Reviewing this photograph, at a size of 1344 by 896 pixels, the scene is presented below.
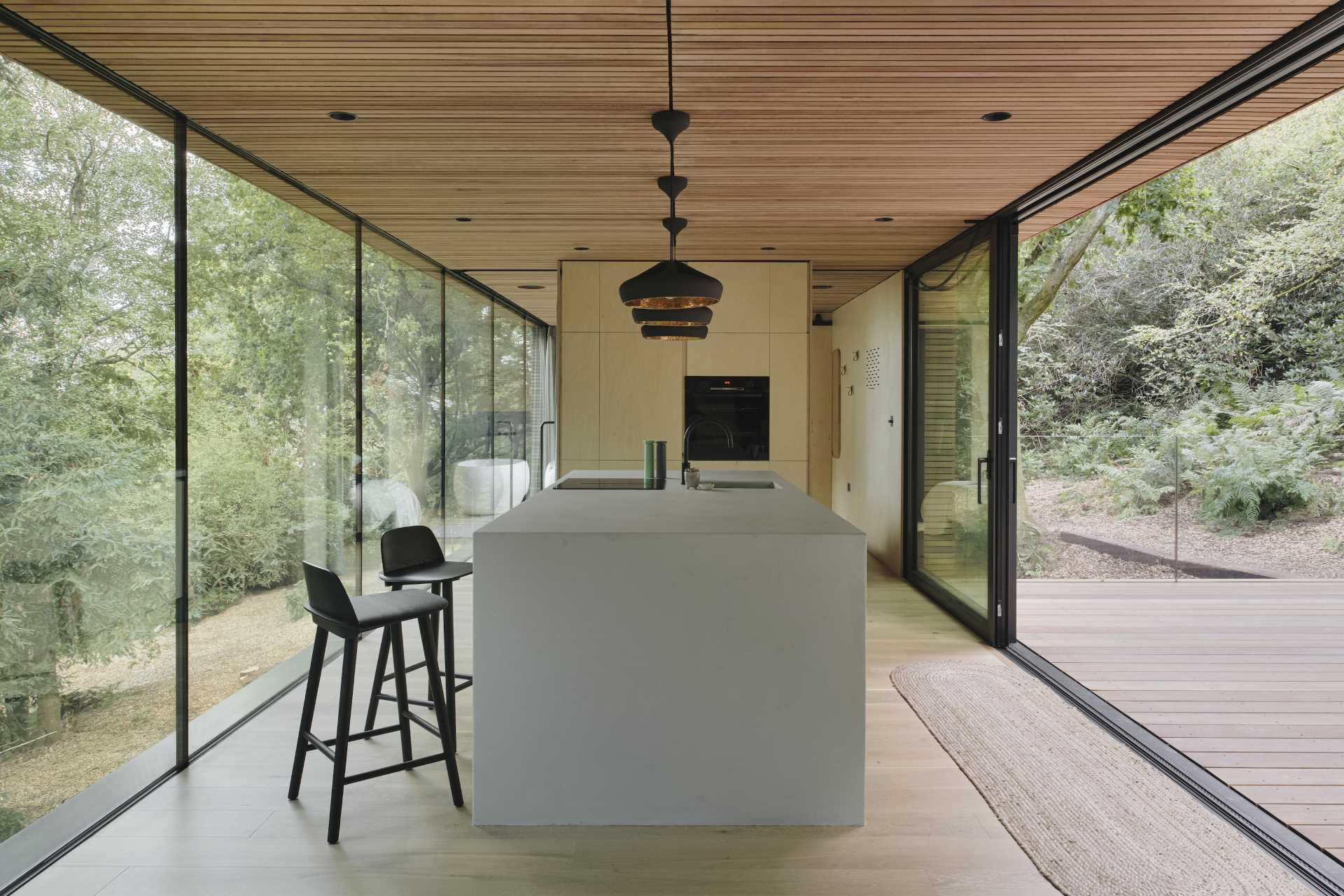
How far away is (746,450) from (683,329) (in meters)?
2.31

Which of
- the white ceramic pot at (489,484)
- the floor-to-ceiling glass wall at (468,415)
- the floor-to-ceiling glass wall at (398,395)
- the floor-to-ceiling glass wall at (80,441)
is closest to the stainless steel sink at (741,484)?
the floor-to-ceiling glass wall at (398,395)

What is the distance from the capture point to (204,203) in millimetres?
3461

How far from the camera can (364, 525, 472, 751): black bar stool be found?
3154 mm

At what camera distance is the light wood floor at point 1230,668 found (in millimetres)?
3121

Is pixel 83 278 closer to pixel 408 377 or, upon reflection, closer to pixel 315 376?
pixel 315 376

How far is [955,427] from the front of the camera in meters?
5.59

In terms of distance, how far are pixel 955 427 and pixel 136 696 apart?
4.48 meters

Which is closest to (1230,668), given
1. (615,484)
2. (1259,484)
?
(615,484)

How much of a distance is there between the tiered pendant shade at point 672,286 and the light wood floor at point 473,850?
1.63m

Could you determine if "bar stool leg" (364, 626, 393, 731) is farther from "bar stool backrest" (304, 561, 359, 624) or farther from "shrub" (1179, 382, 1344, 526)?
"shrub" (1179, 382, 1344, 526)

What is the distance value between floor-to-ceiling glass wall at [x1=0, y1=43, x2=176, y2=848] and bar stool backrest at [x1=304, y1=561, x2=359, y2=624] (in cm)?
65

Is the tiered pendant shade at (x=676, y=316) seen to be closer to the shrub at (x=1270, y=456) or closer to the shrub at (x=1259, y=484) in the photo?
the shrub at (x=1270, y=456)

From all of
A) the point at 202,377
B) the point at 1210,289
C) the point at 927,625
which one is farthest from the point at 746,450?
the point at 1210,289

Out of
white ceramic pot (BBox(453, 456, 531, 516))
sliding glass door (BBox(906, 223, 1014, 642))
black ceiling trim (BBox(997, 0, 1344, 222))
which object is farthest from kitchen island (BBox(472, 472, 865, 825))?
white ceramic pot (BBox(453, 456, 531, 516))
